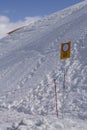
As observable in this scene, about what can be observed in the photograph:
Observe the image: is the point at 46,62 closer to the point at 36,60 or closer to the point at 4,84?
the point at 36,60

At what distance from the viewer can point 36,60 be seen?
51.8ft

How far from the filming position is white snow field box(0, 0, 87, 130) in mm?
10797

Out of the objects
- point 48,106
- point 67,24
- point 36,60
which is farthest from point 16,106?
point 67,24

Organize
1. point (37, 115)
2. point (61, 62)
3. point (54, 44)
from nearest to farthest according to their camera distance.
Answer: point (37, 115)
point (61, 62)
point (54, 44)

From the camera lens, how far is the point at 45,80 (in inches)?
539

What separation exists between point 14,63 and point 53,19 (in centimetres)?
602

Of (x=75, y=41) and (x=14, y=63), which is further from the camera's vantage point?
(x=14, y=63)

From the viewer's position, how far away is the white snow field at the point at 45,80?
35.4ft

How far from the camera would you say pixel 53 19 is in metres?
21.8

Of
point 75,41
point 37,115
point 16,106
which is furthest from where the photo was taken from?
point 75,41

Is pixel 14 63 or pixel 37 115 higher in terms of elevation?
pixel 14 63

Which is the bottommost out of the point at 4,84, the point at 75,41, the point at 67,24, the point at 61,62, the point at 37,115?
the point at 37,115

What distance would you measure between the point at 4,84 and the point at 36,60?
186cm

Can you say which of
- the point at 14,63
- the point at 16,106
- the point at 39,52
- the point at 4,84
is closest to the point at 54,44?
the point at 39,52
